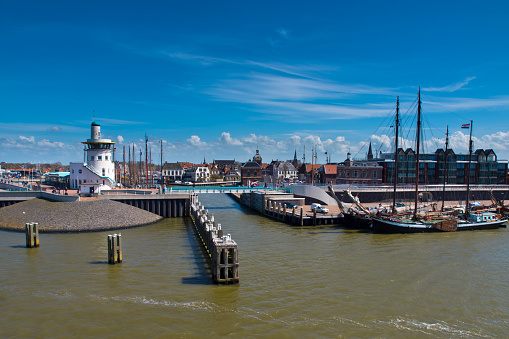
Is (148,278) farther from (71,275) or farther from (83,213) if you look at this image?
(83,213)

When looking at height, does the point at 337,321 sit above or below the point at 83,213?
below

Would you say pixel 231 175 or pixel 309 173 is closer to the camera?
pixel 309 173

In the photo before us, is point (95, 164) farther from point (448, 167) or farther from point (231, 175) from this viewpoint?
point (231, 175)

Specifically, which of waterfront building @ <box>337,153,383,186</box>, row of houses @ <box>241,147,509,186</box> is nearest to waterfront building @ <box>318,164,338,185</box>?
row of houses @ <box>241,147,509,186</box>

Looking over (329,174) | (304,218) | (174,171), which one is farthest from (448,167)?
(174,171)

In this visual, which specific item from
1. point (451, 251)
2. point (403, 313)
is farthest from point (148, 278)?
point (451, 251)

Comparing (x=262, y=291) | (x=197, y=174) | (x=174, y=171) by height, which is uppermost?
(x=174, y=171)

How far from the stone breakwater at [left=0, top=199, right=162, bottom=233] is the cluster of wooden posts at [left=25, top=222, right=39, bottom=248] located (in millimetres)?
7318

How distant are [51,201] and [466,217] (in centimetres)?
5484

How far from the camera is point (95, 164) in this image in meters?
58.3

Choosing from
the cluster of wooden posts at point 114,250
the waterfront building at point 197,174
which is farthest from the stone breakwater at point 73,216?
the waterfront building at point 197,174

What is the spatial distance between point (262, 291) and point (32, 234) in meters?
22.7

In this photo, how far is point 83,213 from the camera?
42.2 metres

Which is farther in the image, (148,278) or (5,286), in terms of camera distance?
(148,278)
